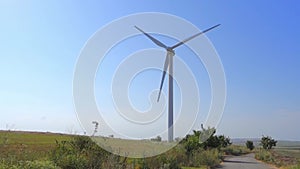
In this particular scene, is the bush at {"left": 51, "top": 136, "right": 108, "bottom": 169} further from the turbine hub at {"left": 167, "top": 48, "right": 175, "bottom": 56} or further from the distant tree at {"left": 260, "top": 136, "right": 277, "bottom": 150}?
the distant tree at {"left": 260, "top": 136, "right": 277, "bottom": 150}

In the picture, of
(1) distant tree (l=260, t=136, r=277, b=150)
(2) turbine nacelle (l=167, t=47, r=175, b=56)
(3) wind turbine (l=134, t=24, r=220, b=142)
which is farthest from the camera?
(1) distant tree (l=260, t=136, r=277, b=150)

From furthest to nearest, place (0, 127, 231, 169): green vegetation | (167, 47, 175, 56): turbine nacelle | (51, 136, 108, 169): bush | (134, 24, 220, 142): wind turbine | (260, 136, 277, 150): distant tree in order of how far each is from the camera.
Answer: (260, 136, 277, 150): distant tree, (167, 47, 175, 56): turbine nacelle, (134, 24, 220, 142): wind turbine, (51, 136, 108, 169): bush, (0, 127, 231, 169): green vegetation

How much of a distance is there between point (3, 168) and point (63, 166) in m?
3.22

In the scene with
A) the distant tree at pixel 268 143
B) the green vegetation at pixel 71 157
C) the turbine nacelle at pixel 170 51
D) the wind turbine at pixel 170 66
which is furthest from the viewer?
the distant tree at pixel 268 143

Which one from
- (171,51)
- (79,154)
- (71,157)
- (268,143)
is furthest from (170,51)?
(268,143)

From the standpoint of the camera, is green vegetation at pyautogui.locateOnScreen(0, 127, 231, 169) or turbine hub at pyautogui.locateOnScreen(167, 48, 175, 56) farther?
turbine hub at pyautogui.locateOnScreen(167, 48, 175, 56)

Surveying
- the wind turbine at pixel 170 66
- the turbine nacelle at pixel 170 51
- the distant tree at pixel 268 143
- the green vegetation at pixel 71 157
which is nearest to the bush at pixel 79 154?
the green vegetation at pixel 71 157

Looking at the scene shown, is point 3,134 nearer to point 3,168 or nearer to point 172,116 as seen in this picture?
point 3,168

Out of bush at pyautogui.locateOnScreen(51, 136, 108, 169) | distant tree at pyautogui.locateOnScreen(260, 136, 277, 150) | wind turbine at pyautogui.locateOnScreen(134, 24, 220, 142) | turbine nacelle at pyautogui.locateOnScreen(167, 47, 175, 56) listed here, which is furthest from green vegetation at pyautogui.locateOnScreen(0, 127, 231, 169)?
distant tree at pyautogui.locateOnScreen(260, 136, 277, 150)

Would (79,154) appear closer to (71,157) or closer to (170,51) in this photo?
(71,157)

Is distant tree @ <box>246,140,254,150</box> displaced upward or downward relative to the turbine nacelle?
downward

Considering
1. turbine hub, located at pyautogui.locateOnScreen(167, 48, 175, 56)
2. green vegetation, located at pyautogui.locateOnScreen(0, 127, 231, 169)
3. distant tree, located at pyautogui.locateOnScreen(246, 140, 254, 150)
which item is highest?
turbine hub, located at pyautogui.locateOnScreen(167, 48, 175, 56)

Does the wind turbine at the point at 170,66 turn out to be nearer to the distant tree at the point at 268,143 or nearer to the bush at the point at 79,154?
the bush at the point at 79,154

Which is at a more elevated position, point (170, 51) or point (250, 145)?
point (170, 51)
